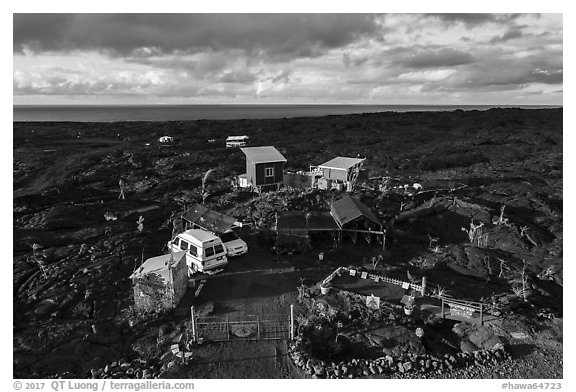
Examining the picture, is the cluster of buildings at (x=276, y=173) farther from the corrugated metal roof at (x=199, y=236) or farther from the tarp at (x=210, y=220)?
the corrugated metal roof at (x=199, y=236)

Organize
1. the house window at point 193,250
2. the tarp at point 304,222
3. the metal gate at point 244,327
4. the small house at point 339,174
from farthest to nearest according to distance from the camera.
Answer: the small house at point 339,174 → the tarp at point 304,222 → the house window at point 193,250 → the metal gate at point 244,327

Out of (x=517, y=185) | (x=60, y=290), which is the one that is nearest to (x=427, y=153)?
(x=517, y=185)

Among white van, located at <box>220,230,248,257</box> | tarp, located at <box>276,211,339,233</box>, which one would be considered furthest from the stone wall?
tarp, located at <box>276,211,339,233</box>

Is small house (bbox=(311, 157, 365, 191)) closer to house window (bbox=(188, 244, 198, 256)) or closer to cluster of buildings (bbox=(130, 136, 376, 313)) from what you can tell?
cluster of buildings (bbox=(130, 136, 376, 313))

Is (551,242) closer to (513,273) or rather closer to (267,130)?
(513,273)

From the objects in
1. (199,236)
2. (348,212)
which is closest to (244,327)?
(199,236)

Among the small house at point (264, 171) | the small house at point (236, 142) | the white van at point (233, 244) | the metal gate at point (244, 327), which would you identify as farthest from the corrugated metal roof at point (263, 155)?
the small house at point (236, 142)

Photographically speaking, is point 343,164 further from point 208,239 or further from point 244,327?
point 244,327
